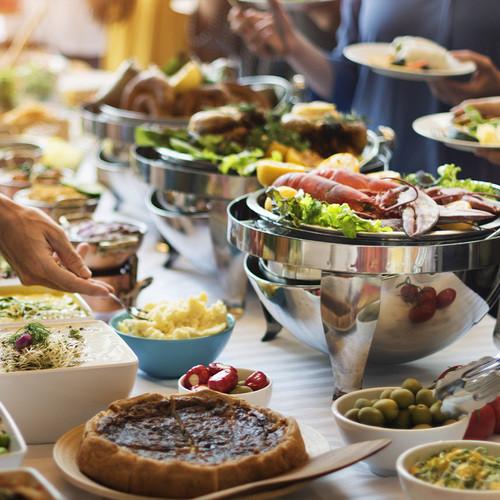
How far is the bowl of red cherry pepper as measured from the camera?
1.64m

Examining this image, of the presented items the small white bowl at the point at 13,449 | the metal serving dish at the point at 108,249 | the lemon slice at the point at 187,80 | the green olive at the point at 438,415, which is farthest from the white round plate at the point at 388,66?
the small white bowl at the point at 13,449

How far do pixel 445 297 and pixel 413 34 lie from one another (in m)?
1.74

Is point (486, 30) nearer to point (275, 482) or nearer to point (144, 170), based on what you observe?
point (144, 170)

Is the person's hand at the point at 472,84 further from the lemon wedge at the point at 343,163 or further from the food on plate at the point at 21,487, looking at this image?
the food on plate at the point at 21,487

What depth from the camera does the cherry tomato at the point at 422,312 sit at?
69.1 inches

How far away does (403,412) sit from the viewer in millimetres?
1529

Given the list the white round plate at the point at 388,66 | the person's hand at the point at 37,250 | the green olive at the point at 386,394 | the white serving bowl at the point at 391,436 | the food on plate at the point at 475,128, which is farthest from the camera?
the white round plate at the point at 388,66

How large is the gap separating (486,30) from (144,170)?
127cm

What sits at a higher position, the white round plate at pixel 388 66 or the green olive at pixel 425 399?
the white round plate at pixel 388 66

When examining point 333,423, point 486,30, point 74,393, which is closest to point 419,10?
point 486,30

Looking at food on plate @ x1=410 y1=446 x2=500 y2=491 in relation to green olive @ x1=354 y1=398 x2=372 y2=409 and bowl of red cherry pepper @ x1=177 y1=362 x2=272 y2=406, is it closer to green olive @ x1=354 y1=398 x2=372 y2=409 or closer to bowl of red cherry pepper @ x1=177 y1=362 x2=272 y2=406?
green olive @ x1=354 y1=398 x2=372 y2=409

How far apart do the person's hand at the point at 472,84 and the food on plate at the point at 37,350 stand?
1.65m

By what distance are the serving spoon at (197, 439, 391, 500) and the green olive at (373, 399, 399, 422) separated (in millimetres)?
115

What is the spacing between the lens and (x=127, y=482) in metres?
1.32
